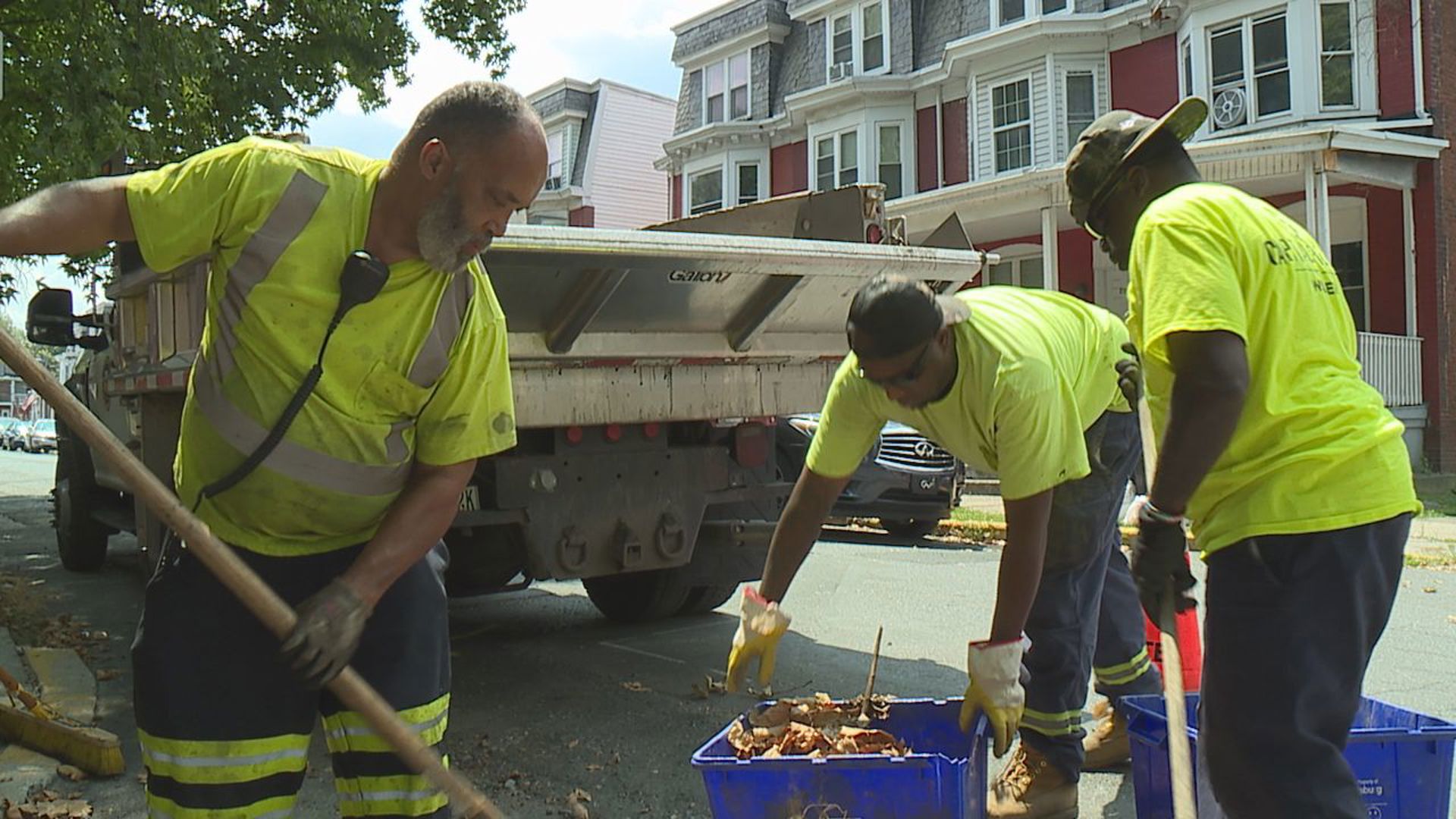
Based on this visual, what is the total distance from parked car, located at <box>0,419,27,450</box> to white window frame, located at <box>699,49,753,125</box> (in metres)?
35.4

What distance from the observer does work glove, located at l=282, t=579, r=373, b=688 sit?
2.04 m

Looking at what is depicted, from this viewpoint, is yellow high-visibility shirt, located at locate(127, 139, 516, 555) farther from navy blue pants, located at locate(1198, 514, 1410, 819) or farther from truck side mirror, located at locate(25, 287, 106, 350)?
truck side mirror, located at locate(25, 287, 106, 350)

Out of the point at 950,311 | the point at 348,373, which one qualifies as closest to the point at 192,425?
the point at 348,373

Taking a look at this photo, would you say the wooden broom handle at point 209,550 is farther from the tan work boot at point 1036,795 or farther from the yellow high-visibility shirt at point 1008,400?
the tan work boot at point 1036,795

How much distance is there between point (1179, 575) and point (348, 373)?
1746mm

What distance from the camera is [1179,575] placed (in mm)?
2527

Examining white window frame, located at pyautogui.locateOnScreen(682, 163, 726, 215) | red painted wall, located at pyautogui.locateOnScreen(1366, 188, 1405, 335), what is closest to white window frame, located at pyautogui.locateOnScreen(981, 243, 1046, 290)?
red painted wall, located at pyautogui.locateOnScreen(1366, 188, 1405, 335)

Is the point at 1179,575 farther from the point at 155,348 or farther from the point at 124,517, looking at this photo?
the point at 124,517

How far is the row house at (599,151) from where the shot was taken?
29.3 meters

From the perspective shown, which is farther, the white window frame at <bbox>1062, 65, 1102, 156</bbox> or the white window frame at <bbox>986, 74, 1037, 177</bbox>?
the white window frame at <bbox>986, 74, 1037, 177</bbox>

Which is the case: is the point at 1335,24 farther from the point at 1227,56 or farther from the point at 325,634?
the point at 325,634

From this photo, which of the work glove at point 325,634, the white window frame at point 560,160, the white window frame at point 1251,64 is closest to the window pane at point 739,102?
the white window frame at point 560,160

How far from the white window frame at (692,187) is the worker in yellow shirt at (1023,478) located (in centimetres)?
2108

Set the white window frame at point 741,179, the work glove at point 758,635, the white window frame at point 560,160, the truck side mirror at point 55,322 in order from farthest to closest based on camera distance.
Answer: the white window frame at point 560,160 < the white window frame at point 741,179 < the truck side mirror at point 55,322 < the work glove at point 758,635
